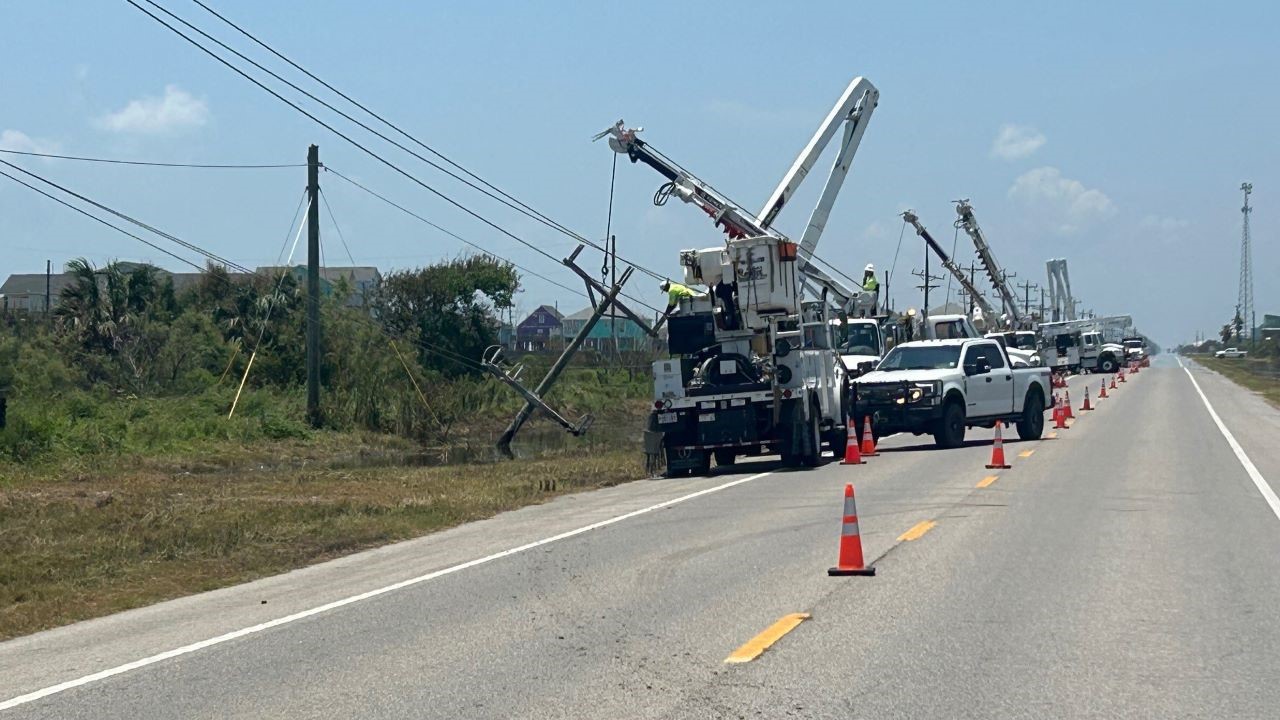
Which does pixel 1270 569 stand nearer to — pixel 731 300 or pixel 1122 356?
pixel 731 300

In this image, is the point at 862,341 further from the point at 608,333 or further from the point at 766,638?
the point at 608,333

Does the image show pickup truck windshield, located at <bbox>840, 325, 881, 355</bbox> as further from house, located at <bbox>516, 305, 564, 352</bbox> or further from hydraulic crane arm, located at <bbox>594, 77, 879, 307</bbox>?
house, located at <bbox>516, 305, 564, 352</bbox>

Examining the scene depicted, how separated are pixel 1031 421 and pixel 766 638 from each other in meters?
22.6

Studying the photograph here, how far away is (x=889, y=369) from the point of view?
98.3 ft

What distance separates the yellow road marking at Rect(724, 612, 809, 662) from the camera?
29.9 feet

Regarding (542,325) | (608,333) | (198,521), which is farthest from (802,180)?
(542,325)

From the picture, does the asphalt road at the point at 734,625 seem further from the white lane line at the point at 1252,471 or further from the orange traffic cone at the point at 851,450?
the orange traffic cone at the point at 851,450

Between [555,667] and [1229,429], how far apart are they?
30725 mm

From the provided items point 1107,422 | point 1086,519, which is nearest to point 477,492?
point 1086,519

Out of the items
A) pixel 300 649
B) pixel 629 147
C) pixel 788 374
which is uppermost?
pixel 629 147

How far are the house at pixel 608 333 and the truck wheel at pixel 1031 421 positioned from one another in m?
39.5

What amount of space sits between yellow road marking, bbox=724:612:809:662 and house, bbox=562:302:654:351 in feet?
195

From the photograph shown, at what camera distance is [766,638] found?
31.8 feet

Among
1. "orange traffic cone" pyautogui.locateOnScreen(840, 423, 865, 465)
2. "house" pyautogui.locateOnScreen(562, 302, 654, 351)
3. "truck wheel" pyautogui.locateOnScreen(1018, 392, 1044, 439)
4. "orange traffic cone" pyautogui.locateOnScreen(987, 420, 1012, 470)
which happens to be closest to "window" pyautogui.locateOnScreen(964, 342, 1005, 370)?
"truck wheel" pyautogui.locateOnScreen(1018, 392, 1044, 439)
